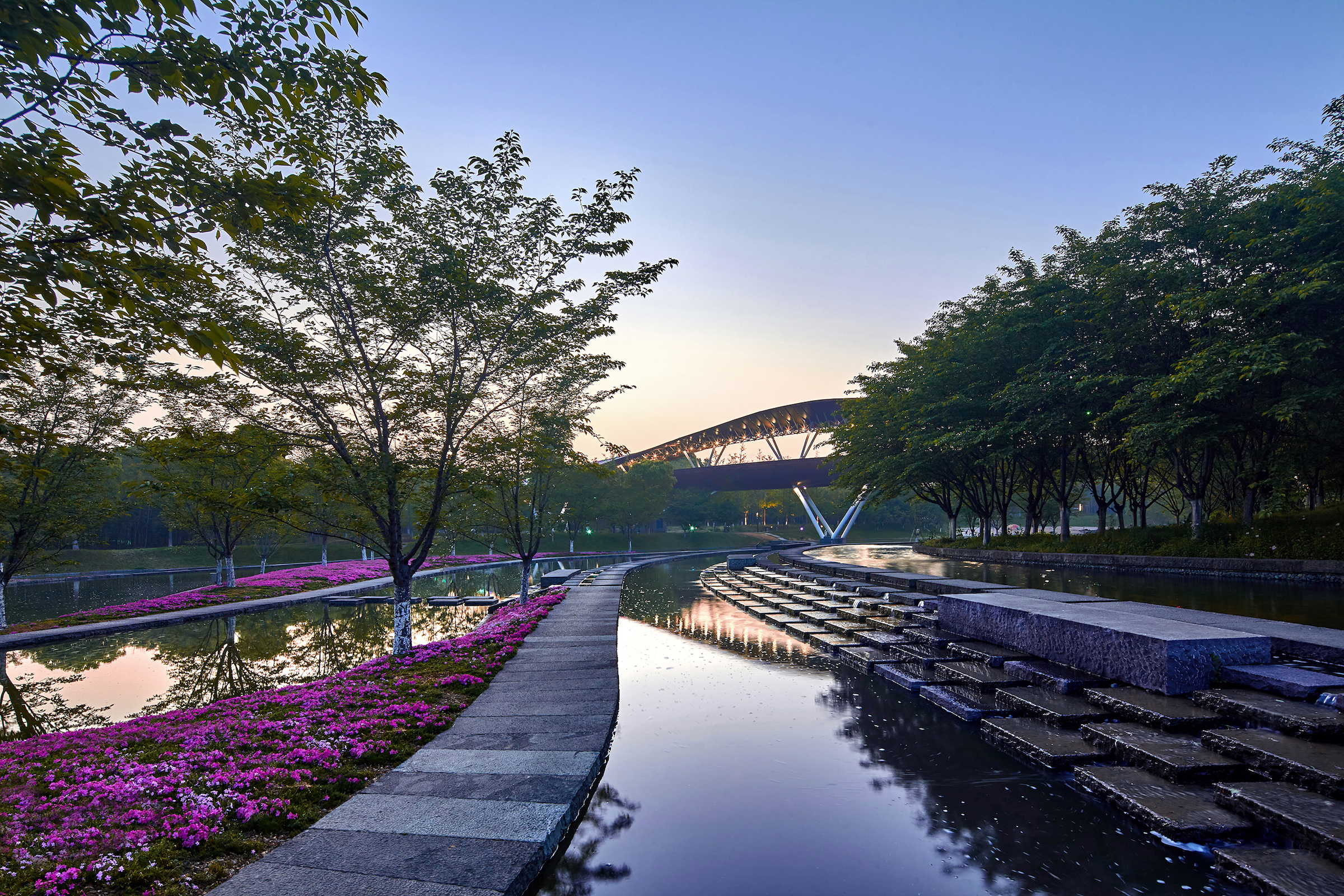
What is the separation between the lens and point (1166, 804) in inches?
196

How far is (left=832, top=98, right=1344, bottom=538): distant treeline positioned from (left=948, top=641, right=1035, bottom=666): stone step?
12947mm

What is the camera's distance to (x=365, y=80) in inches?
207

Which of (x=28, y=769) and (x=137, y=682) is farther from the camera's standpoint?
(x=137, y=682)

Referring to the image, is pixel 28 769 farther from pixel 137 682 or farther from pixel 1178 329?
pixel 1178 329

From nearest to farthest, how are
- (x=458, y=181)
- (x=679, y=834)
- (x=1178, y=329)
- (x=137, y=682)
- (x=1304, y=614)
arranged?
(x=679, y=834) → (x=1304, y=614) → (x=137, y=682) → (x=458, y=181) → (x=1178, y=329)

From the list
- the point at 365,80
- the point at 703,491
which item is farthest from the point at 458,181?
the point at 703,491

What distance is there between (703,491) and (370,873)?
9812cm

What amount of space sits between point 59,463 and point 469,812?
25906mm

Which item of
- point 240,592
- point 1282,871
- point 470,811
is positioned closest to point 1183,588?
point 1282,871

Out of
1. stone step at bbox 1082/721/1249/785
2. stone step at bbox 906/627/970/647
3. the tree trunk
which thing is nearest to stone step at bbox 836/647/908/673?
stone step at bbox 906/627/970/647

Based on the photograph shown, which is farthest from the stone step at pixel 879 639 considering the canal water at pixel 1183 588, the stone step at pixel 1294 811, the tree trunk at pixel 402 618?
the tree trunk at pixel 402 618

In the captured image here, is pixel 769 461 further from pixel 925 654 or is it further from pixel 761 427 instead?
pixel 925 654

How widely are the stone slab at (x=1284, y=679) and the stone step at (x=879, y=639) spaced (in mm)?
5080

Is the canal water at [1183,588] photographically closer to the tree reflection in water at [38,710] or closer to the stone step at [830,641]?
the stone step at [830,641]
